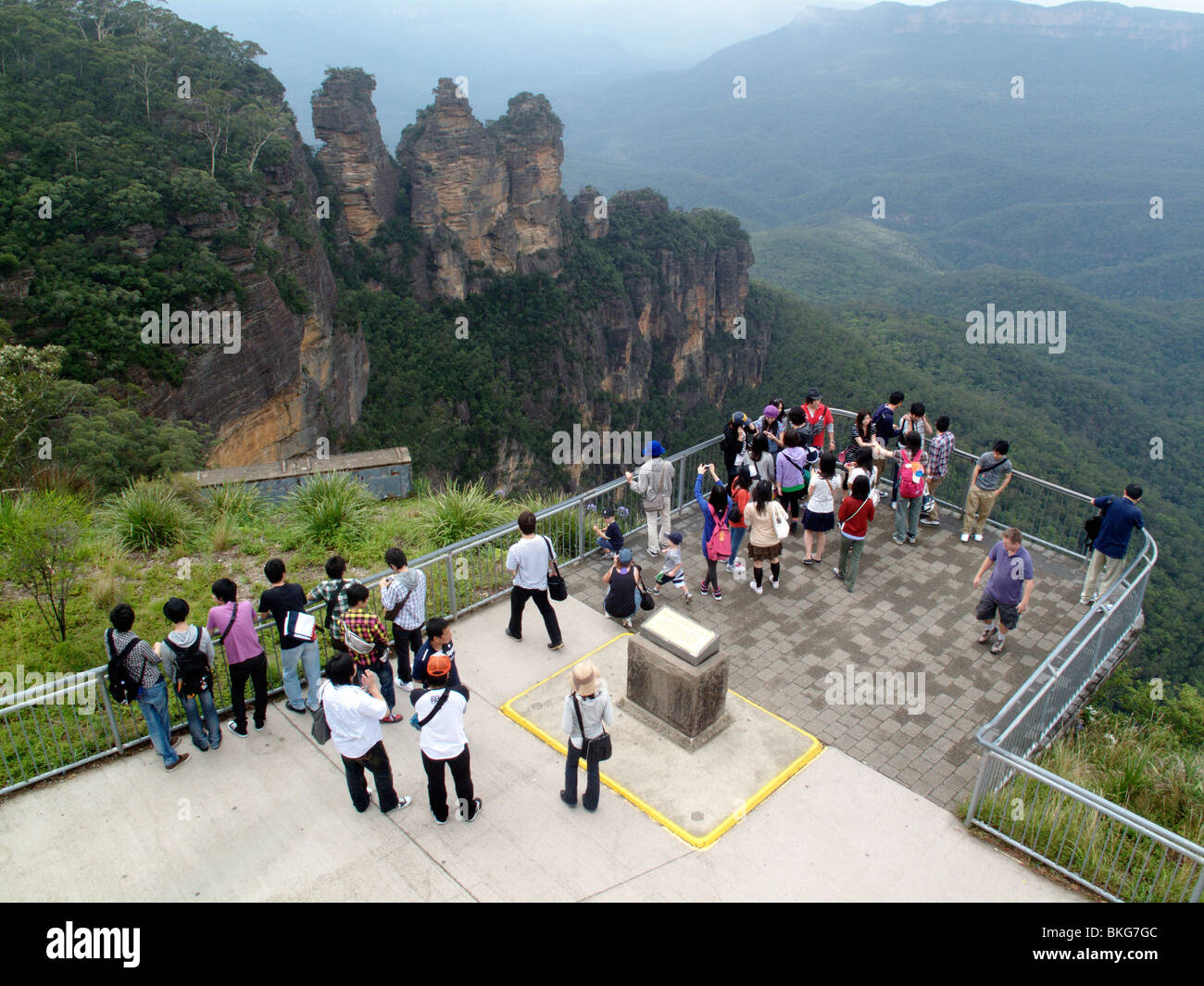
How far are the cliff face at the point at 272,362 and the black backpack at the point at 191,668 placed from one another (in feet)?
71.9

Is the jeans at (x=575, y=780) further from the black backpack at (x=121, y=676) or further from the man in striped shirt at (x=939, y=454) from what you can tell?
the man in striped shirt at (x=939, y=454)

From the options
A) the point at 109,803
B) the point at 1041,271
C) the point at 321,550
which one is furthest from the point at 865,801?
the point at 1041,271

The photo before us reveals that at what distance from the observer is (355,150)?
52469mm

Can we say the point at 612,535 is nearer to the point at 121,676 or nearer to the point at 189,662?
the point at 189,662

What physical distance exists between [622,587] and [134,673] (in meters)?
4.59

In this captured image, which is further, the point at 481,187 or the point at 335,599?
the point at 481,187

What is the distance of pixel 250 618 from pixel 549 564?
275 cm

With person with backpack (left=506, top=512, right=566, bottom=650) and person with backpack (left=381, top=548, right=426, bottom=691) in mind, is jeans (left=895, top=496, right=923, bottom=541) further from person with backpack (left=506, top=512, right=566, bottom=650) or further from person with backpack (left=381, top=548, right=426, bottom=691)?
person with backpack (left=381, top=548, right=426, bottom=691)

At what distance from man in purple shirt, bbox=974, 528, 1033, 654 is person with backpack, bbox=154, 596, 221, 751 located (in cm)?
736

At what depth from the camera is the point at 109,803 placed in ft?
21.0

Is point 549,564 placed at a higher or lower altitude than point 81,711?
higher

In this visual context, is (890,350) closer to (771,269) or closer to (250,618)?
(771,269)

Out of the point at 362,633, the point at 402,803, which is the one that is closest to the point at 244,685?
the point at 362,633

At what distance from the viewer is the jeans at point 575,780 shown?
623 cm
